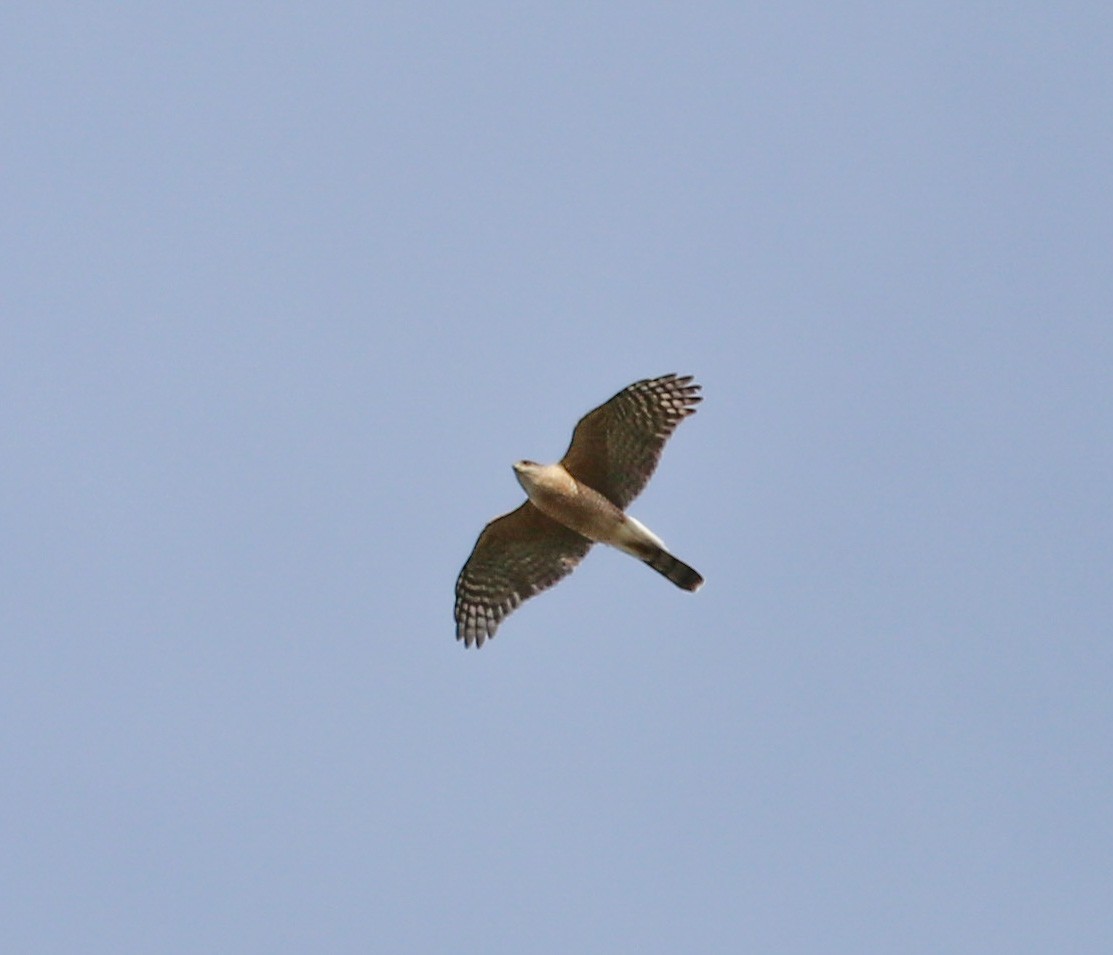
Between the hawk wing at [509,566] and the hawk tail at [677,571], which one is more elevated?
the hawk tail at [677,571]

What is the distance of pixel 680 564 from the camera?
62.8ft

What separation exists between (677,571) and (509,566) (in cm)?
167

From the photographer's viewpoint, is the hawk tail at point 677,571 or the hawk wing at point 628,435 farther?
the hawk tail at point 677,571

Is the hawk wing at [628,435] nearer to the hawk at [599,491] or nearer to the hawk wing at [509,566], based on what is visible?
the hawk at [599,491]

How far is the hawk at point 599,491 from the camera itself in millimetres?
18406

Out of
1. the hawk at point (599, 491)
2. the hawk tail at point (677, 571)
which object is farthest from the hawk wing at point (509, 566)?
the hawk tail at point (677, 571)

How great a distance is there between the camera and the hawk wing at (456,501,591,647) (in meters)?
19.0

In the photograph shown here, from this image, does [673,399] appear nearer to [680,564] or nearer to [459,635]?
[680,564]

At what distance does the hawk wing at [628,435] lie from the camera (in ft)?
60.5

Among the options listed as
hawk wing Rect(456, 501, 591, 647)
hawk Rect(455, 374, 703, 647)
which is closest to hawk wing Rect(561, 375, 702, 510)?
hawk Rect(455, 374, 703, 647)

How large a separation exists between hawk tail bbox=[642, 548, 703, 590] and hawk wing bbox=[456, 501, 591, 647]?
70 cm

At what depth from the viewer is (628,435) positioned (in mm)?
18516

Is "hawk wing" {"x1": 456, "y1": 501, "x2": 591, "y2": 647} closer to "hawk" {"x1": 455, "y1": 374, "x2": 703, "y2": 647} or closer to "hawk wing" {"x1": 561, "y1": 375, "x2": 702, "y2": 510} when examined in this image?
"hawk" {"x1": 455, "y1": 374, "x2": 703, "y2": 647}

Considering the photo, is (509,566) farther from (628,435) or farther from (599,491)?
(628,435)
